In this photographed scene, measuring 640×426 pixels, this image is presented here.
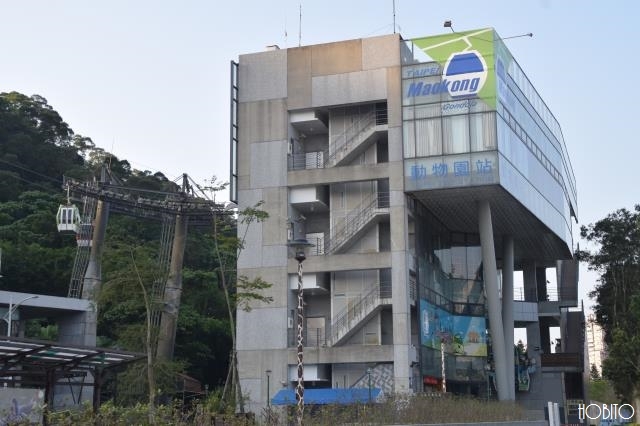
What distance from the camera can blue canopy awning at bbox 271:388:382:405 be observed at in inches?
1841

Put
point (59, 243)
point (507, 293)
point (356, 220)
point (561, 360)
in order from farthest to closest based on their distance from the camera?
point (59, 243), point (561, 360), point (507, 293), point (356, 220)

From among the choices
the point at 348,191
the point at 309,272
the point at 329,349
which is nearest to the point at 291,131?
the point at 348,191

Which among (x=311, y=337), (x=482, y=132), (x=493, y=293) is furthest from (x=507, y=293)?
(x=311, y=337)

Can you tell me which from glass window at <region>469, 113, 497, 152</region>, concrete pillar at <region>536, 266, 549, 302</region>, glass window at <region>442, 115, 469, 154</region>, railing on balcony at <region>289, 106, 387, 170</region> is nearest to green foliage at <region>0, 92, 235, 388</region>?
railing on balcony at <region>289, 106, 387, 170</region>

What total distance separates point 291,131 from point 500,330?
66.8 feet

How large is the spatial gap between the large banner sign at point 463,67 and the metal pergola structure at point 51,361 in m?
35.9

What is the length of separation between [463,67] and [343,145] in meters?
9.58

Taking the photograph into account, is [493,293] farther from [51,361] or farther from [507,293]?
[51,361]

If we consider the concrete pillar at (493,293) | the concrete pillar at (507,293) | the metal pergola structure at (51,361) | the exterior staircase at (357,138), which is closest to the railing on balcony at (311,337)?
the exterior staircase at (357,138)

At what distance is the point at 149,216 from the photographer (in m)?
66.0

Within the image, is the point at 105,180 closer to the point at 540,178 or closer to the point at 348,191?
the point at 348,191

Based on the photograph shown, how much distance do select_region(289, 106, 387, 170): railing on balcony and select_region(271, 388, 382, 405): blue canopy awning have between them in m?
15.4

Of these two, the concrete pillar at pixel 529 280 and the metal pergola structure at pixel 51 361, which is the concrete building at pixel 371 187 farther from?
the metal pergola structure at pixel 51 361

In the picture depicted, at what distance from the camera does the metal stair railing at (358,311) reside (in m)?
56.9
